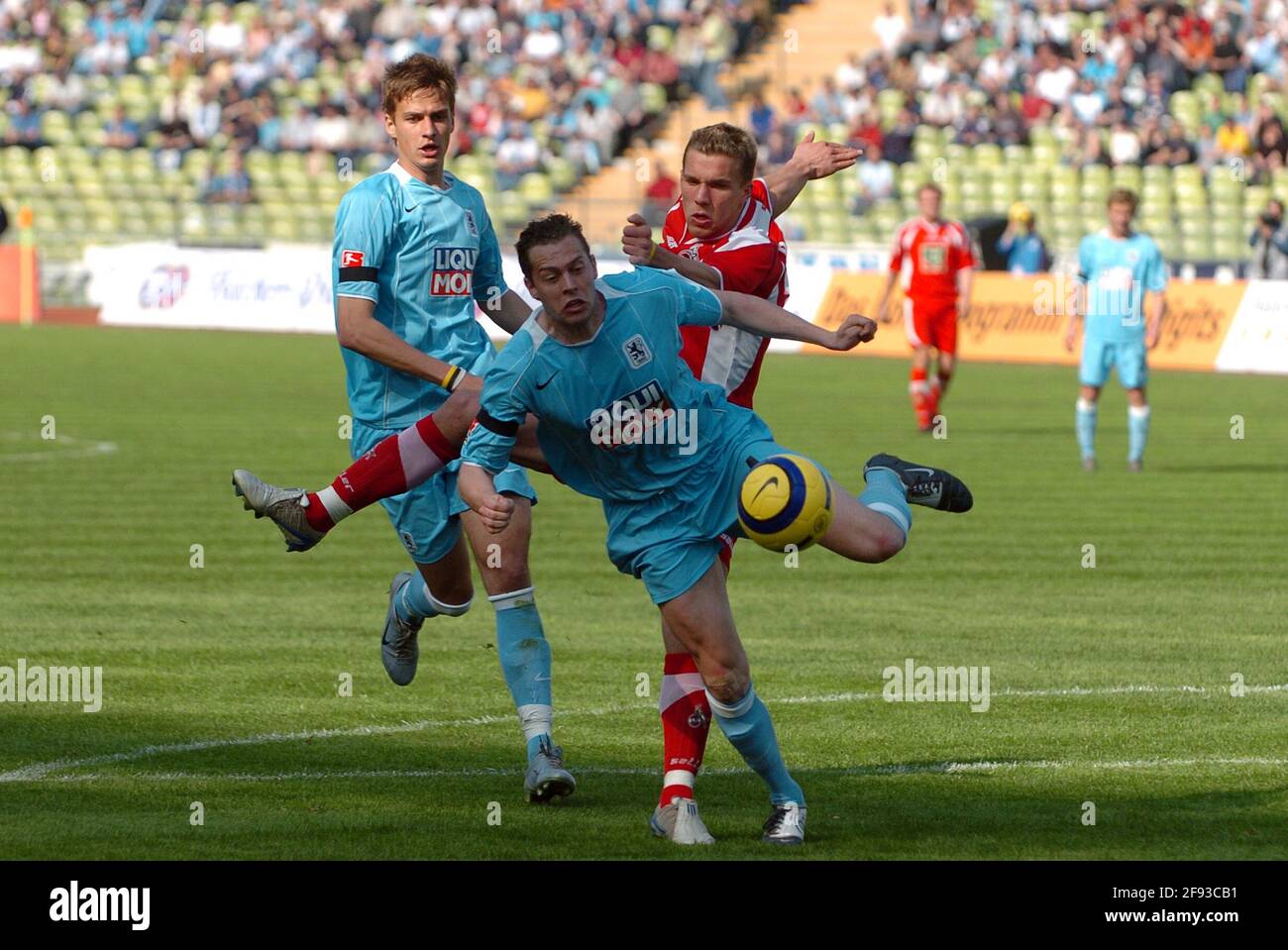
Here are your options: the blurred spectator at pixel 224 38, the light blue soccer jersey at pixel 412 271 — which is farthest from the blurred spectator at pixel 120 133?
the light blue soccer jersey at pixel 412 271

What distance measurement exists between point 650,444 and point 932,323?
52.9ft

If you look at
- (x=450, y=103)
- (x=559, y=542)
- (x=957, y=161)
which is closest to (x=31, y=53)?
(x=957, y=161)

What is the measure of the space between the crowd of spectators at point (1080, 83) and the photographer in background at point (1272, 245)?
7.22 feet

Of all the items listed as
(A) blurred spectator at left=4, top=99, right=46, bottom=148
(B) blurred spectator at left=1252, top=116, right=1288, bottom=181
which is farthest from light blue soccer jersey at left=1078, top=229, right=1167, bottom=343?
(A) blurred spectator at left=4, top=99, right=46, bottom=148

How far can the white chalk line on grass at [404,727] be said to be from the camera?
800 centimetres

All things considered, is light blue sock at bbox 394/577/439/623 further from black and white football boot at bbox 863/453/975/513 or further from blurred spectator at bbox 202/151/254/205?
blurred spectator at bbox 202/151/254/205

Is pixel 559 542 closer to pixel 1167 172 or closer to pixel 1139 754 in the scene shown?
pixel 1139 754

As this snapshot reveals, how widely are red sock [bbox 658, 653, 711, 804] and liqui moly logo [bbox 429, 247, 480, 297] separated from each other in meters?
1.73

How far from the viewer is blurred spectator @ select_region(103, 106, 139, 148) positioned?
4597 centimetres

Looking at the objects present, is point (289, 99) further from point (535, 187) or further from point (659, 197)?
point (659, 197)

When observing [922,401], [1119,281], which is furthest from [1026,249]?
[1119,281]

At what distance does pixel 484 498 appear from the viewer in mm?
6758

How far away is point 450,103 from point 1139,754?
3.39m

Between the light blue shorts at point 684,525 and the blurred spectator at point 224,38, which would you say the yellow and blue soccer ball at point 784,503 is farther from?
the blurred spectator at point 224,38
